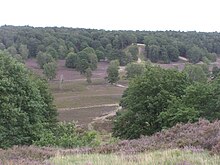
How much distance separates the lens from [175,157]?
1061 cm

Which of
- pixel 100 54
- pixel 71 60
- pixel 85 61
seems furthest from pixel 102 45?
pixel 85 61

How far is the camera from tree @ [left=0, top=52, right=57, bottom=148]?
28891 millimetres

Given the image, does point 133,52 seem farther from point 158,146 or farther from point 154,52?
point 158,146

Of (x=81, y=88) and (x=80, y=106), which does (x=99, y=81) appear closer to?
(x=81, y=88)

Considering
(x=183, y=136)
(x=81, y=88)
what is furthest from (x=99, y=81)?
(x=183, y=136)

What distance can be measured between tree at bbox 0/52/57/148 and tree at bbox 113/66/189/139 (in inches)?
280

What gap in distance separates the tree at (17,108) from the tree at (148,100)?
7100mm

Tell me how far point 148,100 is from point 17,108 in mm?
11024

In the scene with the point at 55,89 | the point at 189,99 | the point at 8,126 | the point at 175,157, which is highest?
the point at 175,157

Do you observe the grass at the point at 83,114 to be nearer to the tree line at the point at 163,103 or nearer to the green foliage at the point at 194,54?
the tree line at the point at 163,103

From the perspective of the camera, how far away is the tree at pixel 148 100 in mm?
33125

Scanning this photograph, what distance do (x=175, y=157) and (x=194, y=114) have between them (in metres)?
20.2

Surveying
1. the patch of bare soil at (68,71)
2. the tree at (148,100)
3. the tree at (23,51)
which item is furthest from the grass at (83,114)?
the tree at (23,51)

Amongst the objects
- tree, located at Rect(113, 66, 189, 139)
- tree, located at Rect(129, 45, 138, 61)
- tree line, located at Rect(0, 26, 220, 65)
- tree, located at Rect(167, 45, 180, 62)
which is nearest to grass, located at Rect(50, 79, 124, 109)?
tree line, located at Rect(0, 26, 220, 65)
